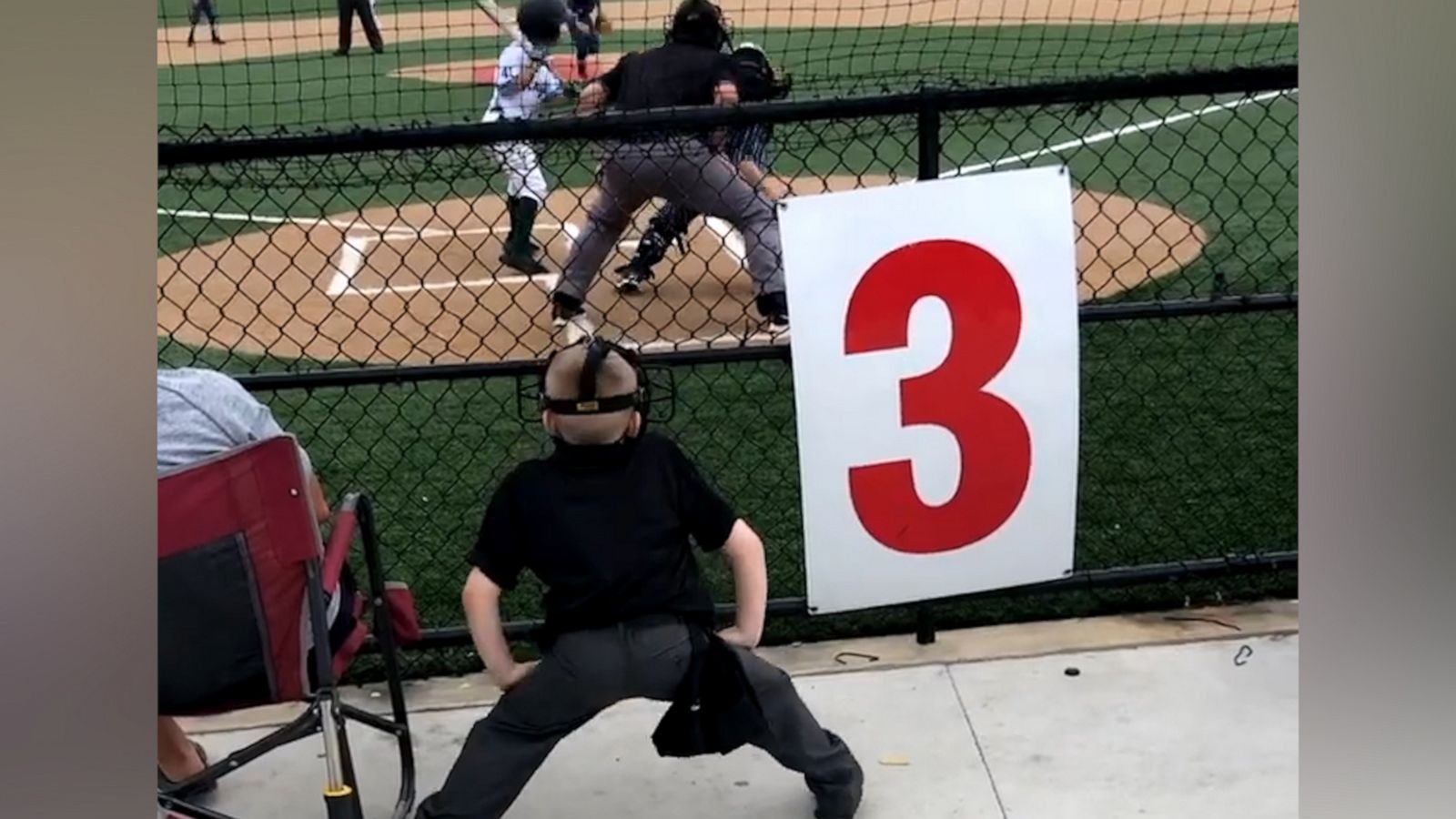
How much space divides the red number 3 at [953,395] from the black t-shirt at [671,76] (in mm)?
3290

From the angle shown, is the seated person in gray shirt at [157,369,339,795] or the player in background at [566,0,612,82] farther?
the player in background at [566,0,612,82]

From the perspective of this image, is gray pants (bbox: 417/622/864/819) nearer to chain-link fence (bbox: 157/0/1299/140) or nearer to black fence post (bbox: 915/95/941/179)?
black fence post (bbox: 915/95/941/179)

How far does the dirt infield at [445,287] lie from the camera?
7129mm

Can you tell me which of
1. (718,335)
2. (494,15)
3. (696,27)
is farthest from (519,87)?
(494,15)

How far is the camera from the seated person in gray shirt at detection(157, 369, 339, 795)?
9.80 ft

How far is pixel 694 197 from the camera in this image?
6.84 meters

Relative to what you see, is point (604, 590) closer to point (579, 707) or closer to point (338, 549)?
point (579, 707)

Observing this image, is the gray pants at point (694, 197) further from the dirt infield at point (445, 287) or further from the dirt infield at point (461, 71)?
the dirt infield at point (461, 71)

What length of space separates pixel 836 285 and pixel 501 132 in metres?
0.78

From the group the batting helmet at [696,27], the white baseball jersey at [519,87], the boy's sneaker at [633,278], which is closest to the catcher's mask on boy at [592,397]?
the batting helmet at [696,27]

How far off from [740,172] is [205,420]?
3.57m

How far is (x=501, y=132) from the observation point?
3754 mm

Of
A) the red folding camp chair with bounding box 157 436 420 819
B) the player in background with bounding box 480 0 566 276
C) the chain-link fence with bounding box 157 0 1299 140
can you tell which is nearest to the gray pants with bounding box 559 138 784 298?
the player in background with bounding box 480 0 566 276

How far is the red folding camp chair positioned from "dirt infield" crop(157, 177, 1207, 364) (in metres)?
3.62
